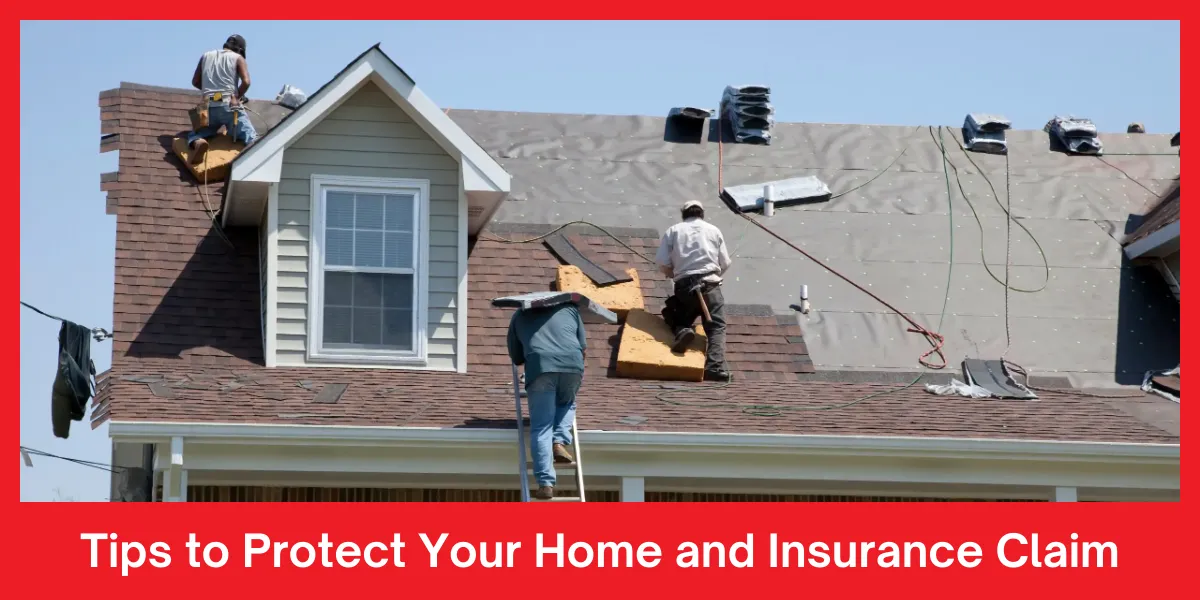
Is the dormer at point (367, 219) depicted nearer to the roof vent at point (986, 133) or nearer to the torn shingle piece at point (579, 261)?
the torn shingle piece at point (579, 261)

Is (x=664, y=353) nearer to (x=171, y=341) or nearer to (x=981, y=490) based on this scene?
(x=981, y=490)

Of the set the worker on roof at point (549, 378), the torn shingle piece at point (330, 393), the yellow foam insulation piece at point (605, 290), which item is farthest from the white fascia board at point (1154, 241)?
the torn shingle piece at point (330, 393)

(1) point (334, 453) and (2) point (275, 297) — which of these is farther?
(2) point (275, 297)

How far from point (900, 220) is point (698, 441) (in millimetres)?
4838

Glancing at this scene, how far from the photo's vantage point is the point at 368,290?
12.4m

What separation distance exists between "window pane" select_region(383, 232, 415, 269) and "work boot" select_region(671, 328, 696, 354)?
2.15 m

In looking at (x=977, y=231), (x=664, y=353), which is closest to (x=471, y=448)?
(x=664, y=353)

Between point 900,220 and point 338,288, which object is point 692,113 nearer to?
point 900,220

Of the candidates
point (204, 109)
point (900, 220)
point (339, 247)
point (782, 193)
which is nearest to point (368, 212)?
point (339, 247)

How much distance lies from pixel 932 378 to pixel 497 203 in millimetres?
3817

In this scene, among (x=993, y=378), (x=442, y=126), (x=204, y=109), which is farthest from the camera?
(x=204, y=109)

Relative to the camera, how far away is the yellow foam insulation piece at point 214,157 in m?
13.8

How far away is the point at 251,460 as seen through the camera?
10.5 m

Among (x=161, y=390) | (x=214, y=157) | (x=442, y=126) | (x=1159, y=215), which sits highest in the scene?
(x=442, y=126)
